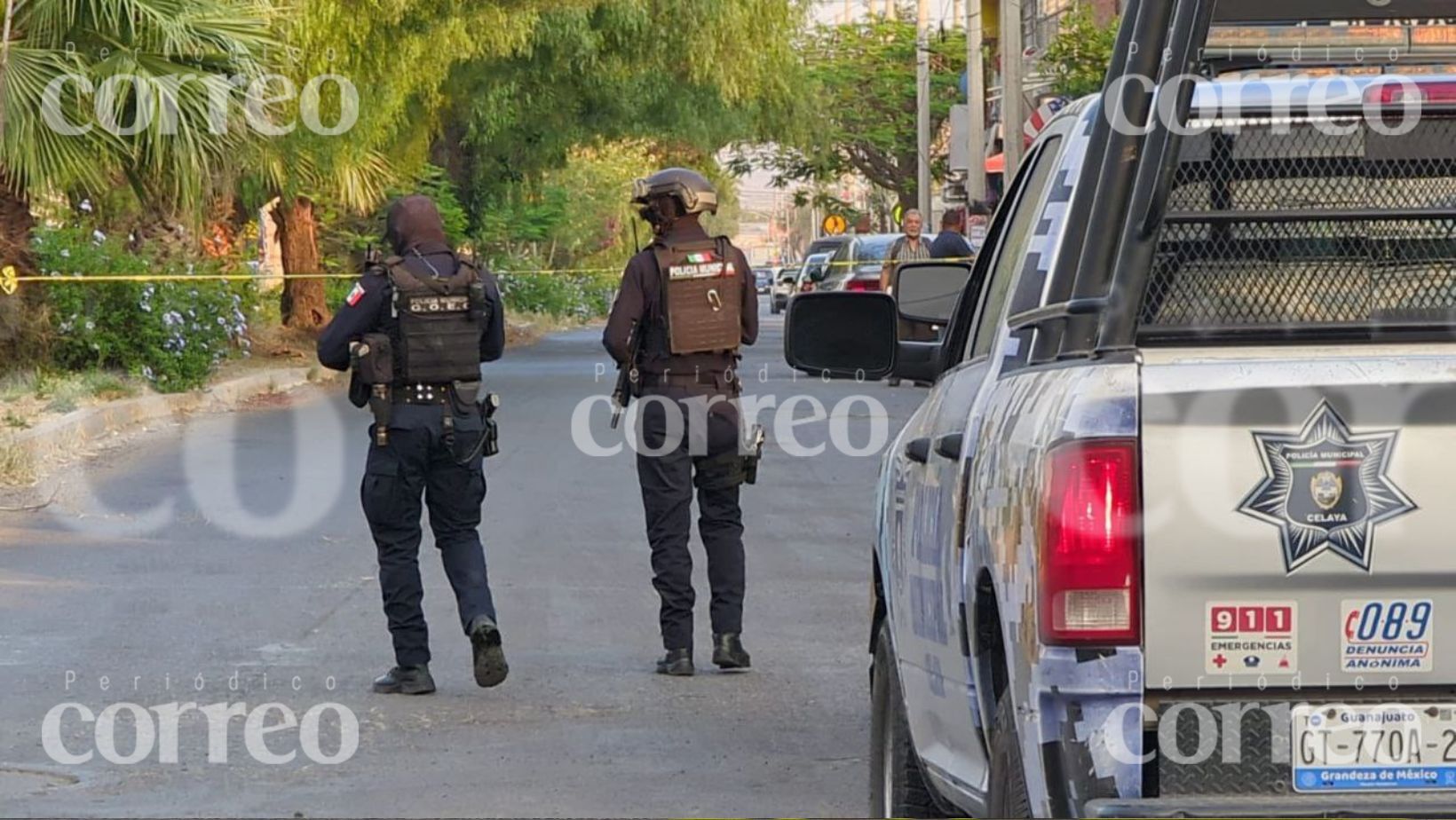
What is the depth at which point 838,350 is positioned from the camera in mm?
5969

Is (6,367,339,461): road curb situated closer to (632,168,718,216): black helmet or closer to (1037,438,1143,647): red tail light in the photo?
(632,168,718,216): black helmet

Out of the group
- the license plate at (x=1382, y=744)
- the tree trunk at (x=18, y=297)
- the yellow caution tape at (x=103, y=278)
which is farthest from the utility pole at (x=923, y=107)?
the license plate at (x=1382, y=744)

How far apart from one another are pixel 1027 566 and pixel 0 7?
16.7 metres

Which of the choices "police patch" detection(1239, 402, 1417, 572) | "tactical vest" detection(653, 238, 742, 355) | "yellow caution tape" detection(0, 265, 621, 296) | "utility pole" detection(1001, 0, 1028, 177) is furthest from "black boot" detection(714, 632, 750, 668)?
"utility pole" detection(1001, 0, 1028, 177)

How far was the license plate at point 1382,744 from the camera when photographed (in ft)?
12.1

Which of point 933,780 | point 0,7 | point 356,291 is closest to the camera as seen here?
point 933,780

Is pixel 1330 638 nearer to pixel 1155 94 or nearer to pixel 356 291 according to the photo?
pixel 1155 94

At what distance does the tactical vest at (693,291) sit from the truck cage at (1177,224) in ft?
15.9

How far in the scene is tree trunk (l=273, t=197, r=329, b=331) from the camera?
3297 centimetres

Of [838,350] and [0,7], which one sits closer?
[838,350]

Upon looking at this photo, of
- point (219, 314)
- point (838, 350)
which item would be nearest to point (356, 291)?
point (838, 350)

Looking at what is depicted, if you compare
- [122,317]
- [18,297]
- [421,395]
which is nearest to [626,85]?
[122,317]

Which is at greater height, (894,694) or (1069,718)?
(1069,718)

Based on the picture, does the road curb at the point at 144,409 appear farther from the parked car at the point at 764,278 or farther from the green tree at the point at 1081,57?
the parked car at the point at 764,278
